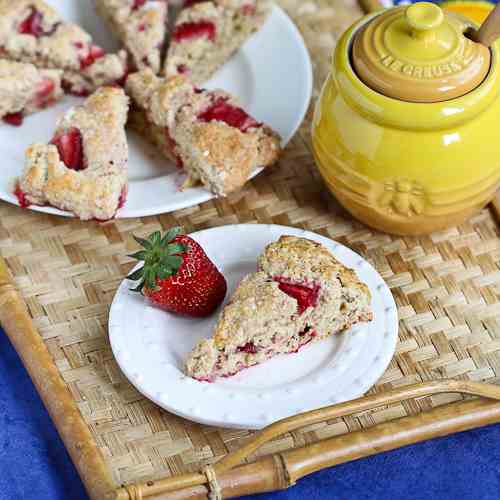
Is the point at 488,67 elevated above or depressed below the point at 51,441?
above

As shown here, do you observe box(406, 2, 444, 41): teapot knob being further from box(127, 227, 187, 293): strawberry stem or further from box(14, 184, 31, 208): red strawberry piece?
box(14, 184, 31, 208): red strawberry piece

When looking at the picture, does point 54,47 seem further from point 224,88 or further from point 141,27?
point 224,88

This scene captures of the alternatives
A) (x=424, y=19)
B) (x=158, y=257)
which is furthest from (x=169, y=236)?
(x=424, y=19)

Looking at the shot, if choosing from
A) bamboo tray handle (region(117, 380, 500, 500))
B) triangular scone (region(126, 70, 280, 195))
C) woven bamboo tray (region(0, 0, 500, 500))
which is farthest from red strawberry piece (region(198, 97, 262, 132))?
bamboo tray handle (region(117, 380, 500, 500))

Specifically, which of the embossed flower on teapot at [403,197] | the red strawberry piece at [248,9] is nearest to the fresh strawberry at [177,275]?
the embossed flower on teapot at [403,197]

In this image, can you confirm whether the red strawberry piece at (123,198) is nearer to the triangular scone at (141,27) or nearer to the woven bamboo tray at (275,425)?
the woven bamboo tray at (275,425)

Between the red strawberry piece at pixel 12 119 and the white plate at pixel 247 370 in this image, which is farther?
the red strawberry piece at pixel 12 119

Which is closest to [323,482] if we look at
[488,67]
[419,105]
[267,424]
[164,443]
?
[267,424]

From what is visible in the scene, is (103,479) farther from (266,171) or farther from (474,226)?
(474,226)
